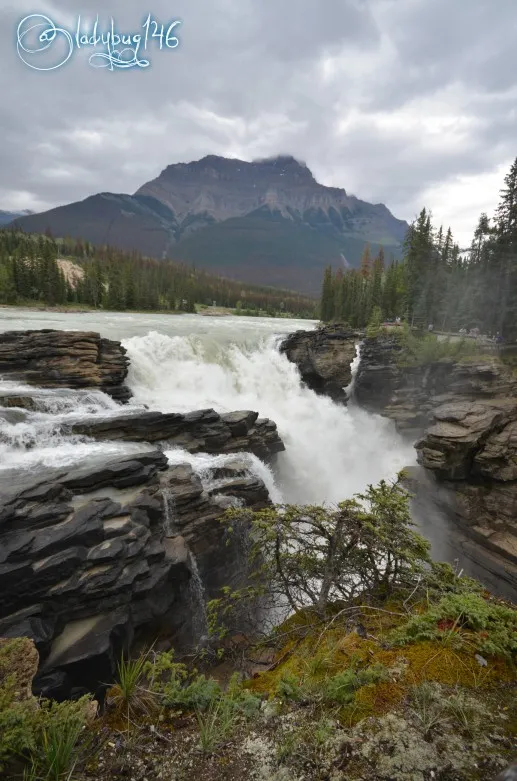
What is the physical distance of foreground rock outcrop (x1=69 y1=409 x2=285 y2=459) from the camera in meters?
16.3

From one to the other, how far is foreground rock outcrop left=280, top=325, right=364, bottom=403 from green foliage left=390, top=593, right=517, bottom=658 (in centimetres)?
2982

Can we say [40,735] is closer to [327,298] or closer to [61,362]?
[61,362]

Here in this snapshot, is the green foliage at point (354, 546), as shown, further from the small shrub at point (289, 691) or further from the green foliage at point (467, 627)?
the small shrub at point (289, 691)

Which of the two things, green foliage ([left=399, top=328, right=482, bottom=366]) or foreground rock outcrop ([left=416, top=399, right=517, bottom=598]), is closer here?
foreground rock outcrop ([left=416, top=399, right=517, bottom=598])

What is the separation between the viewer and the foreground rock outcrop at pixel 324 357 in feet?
115

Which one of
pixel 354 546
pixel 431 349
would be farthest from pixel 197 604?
pixel 431 349

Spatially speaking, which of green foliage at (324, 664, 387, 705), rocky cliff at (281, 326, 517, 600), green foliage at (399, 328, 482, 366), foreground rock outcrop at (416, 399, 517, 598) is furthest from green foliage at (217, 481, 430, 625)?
green foliage at (399, 328, 482, 366)

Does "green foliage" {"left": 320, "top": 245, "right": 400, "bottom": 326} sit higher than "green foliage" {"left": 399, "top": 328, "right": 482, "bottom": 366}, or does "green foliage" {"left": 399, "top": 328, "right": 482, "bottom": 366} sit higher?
"green foliage" {"left": 320, "top": 245, "right": 400, "bottom": 326}

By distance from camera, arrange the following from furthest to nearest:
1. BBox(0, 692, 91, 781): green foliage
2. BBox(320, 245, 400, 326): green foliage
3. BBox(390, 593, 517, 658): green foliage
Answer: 1. BBox(320, 245, 400, 326): green foliage
2. BBox(390, 593, 517, 658): green foliage
3. BBox(0, 692, 91, 781): green foliage

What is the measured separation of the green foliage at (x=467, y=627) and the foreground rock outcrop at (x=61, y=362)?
20132 mm

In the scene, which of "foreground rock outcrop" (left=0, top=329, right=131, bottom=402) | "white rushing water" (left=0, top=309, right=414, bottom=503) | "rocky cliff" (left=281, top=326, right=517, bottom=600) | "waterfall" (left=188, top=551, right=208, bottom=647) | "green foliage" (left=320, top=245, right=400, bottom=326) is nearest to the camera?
"waterfall" (left=188, top=551, right=208, bottom=647)

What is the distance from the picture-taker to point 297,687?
3973 mm

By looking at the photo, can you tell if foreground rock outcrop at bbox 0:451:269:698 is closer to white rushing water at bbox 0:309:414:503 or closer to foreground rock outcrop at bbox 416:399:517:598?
white rushing water at bbox 0:309:414:503

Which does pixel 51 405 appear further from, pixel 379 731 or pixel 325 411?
pixel 325 411
